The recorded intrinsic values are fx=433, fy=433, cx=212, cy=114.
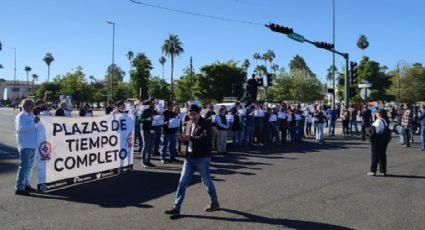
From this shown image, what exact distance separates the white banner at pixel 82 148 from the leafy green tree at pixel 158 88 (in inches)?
2431

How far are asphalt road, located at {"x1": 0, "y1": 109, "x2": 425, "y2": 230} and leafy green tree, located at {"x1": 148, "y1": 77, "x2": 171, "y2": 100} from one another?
61782 millimetres

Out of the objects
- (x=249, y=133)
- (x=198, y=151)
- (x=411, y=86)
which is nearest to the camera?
(x=198, y=151)

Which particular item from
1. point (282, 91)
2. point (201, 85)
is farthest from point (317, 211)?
point (282, 91)

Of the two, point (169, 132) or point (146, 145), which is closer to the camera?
point (146, 145)

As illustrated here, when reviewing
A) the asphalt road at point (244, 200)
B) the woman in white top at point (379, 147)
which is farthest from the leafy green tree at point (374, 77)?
the woman in white top at point (379, 147)

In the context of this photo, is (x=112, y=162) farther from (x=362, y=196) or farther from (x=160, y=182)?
(x=362, y=196)

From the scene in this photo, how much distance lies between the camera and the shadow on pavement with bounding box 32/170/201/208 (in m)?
7.85

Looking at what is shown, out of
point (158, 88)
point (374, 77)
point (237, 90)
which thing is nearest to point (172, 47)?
point (158, 88)

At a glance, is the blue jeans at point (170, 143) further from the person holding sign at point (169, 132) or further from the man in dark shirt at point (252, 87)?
the man in dark shirt at point (252, 87)

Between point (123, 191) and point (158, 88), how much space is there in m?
67.1

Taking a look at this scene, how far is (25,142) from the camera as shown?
838cm

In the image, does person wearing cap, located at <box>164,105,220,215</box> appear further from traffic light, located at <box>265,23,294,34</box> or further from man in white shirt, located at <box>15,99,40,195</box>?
traffic light, located at <box>265,23,294,34</box>

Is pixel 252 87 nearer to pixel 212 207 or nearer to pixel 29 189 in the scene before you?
pixel 29 189

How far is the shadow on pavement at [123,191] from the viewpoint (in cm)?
785
